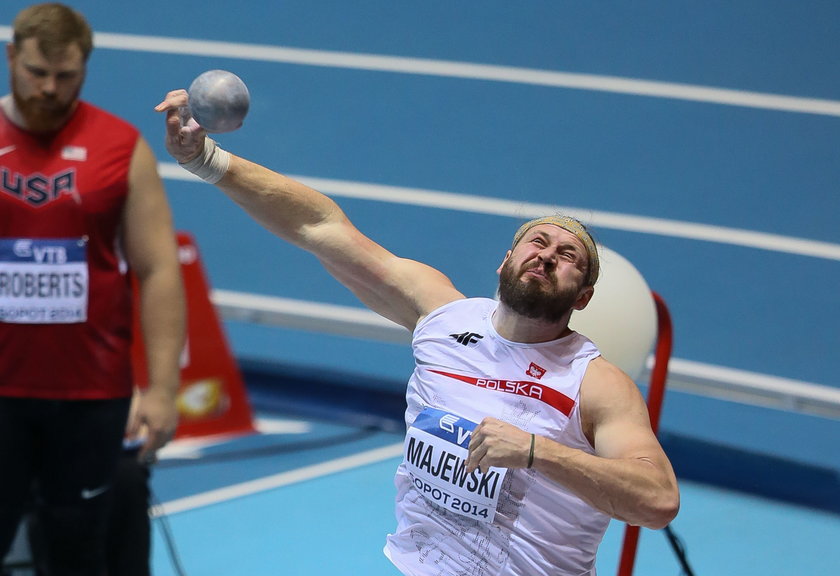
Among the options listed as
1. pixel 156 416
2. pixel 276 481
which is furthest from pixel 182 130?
pixel 276 481

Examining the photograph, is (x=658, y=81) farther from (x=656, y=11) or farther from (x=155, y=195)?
(x=155, y=195)

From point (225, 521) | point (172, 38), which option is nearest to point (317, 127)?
point (172, 38)

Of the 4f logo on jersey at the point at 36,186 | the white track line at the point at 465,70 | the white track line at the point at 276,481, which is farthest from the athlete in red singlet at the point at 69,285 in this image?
the white track line at the point at 465,70

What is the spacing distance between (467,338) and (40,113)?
1277mm

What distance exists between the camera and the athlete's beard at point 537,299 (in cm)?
250

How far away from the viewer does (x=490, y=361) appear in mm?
2562

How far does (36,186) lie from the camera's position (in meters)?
3.04

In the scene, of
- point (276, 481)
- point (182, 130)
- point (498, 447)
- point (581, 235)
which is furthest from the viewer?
point (276, 481)

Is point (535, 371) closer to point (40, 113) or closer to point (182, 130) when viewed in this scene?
→ point (182, 130)

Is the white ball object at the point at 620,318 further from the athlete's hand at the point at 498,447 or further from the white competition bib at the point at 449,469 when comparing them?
the athlete's hand at the point at 498,447

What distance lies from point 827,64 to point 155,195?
3.16 metres

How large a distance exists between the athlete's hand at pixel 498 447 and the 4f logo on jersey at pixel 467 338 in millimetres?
489

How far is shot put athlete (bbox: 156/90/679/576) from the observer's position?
8.02ft

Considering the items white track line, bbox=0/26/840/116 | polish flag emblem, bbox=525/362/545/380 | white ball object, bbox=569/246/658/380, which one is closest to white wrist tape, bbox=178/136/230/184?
polish flag emblem, bbox=525/362/545/380
